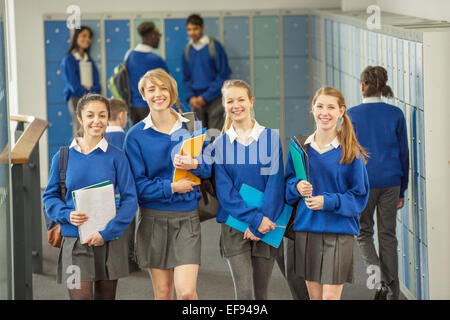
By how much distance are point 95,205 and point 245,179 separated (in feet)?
2.44

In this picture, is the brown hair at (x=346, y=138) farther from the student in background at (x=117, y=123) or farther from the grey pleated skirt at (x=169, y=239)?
the student in background at (x=117, y=123)

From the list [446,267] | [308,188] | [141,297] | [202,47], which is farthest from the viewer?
[202,47]

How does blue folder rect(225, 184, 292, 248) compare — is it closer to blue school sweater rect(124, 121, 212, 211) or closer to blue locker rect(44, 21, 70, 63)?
blue school sweater rect(124, 121, 212, 211)

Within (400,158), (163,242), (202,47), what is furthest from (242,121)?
(202,47)

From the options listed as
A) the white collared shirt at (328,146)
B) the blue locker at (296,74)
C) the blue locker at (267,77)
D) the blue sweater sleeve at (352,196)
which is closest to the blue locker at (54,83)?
the blue locker at (267,77)

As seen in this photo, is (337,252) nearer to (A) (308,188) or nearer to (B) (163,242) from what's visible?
(A) (308,188)

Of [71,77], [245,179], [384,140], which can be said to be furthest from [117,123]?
[71,77]

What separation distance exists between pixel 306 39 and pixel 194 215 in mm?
5167

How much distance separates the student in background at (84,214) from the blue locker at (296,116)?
201 inches

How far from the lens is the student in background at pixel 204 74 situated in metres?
8.46

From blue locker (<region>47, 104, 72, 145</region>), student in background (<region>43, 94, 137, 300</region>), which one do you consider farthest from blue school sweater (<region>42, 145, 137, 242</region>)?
blue locker (<region>47, 104, 72, 145</region>)

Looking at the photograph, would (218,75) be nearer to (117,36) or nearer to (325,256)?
(117,36)

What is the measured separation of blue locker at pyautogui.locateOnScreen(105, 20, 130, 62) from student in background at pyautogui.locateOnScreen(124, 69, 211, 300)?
16.0 ft

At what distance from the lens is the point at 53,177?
3873 millimetres
